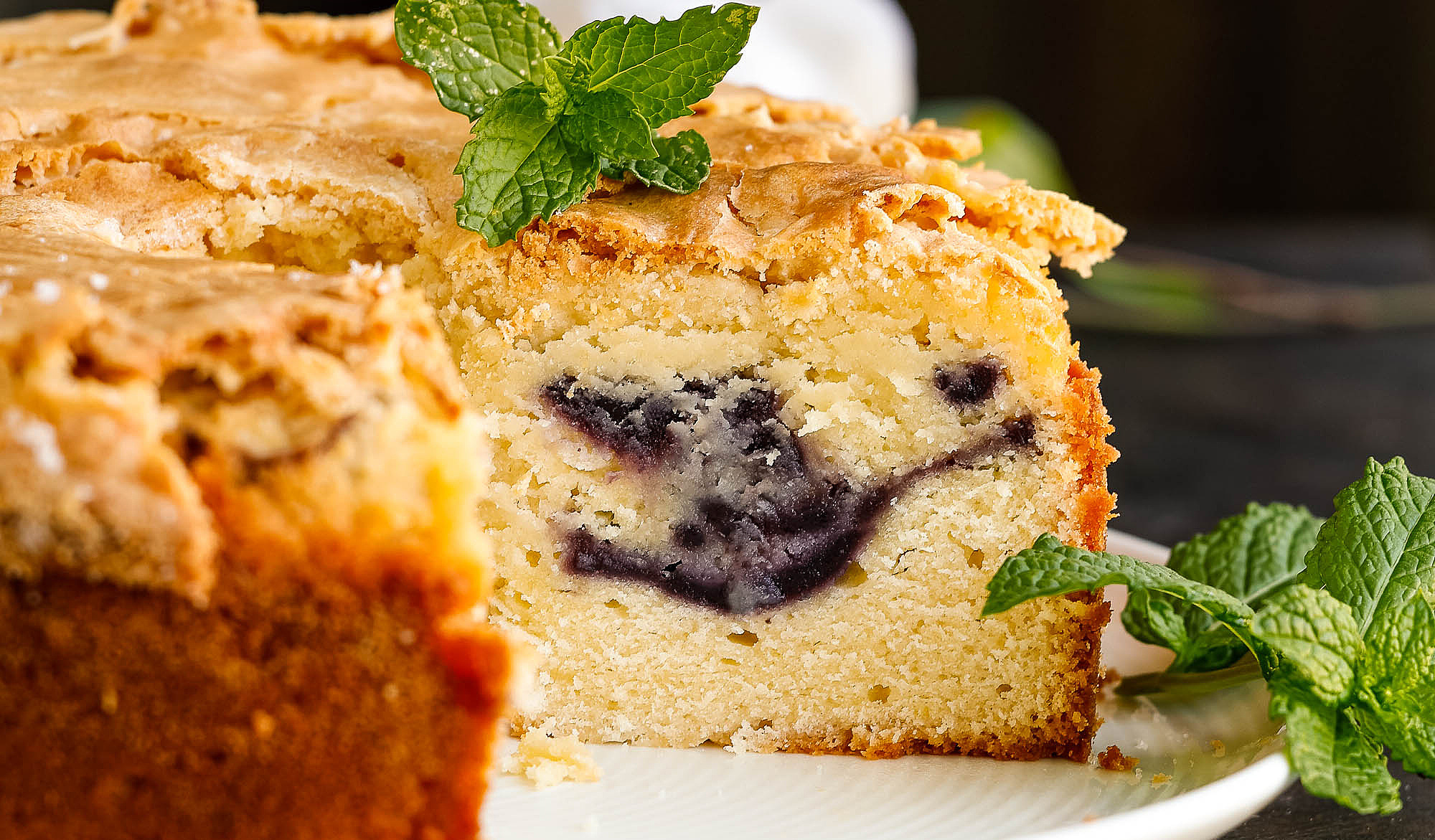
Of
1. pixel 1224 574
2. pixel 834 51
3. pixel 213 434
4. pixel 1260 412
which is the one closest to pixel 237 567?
pixel 213 434

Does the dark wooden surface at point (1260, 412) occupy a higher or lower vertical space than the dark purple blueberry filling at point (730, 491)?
lower

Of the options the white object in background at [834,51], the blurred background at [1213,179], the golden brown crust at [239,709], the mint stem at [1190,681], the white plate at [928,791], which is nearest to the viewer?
the golden brown crust at [239,709]

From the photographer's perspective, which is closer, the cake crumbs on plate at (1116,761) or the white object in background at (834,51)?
the cake crumbs on plate at (1116,761)

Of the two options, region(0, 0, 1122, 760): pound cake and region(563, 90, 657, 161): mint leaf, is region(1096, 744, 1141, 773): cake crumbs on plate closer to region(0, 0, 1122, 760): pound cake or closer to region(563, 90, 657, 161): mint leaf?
region(0, 0, 1122, 760): pound cake

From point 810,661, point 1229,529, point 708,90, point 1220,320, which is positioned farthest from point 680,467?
point 1220,320

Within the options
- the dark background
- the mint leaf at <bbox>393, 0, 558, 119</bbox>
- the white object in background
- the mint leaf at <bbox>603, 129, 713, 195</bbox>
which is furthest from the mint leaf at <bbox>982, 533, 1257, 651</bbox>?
the dark background

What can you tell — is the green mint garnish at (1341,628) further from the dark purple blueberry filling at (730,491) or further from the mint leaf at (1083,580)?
the dark purple blueberry filling at (730,491)

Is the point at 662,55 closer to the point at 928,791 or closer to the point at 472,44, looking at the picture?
the point at 472,44

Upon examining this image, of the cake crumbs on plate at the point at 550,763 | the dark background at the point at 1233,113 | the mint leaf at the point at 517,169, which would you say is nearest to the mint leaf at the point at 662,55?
the mint leaf at the point at 517,169
